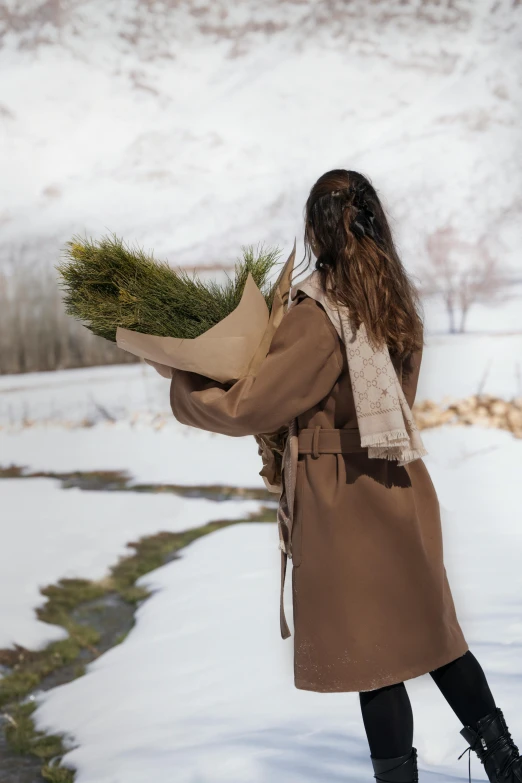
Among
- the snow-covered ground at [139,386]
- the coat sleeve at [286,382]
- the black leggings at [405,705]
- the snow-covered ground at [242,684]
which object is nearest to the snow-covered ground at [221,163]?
the snow-covered ground at [139,386]

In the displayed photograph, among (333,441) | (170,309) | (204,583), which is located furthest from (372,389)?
(204,583)

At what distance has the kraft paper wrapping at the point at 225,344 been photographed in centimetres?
138

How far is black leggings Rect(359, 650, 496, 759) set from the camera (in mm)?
1317

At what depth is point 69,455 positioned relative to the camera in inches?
175

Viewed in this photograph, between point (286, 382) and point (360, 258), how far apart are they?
0.24m

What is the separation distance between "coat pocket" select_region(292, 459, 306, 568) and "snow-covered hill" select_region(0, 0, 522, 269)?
10.7 feet

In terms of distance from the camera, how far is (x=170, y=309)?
1478mm

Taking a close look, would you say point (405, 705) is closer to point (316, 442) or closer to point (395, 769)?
point (395, 769)

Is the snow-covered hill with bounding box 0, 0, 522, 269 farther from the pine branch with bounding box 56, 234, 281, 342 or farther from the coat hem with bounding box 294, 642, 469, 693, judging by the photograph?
the coat hem with bounding box 294, 642, 469, 693

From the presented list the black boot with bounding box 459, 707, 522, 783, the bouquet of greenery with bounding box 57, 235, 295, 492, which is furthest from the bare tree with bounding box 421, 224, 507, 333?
the black boot with bounding box 459, 707, 522, 783

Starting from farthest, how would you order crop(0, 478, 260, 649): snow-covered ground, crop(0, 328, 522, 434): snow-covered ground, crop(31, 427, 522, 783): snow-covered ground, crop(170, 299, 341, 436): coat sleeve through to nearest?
crop(0, 328, 522, 434): snow-covered ground
crop(0, 478, 260, 649): snow-covered ground
crop(31, 427, 522, 783): snow-covered ground
crop(170, 299, 341, 436): coat sleeve

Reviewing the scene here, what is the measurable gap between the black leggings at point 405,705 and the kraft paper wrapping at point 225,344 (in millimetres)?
589

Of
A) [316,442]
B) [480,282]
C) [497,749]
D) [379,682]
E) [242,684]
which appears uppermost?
[480,282]

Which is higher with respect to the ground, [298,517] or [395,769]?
[298,517]
